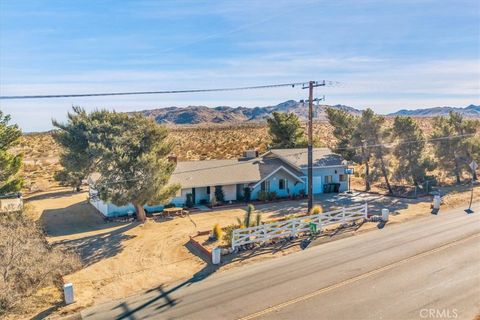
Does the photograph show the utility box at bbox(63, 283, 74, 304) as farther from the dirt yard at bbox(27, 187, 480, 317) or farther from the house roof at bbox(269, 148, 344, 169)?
the house roof at bbox(269, 148, 344, 169)

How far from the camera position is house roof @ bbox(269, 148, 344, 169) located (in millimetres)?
38972

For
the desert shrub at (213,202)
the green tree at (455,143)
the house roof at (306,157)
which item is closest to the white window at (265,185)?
the house roof at (306,157)

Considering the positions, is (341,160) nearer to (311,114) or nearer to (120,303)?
(311,114)

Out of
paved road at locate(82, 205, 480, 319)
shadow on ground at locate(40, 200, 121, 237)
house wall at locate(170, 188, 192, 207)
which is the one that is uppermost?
house wall at locate(170, 188, 192, 207)

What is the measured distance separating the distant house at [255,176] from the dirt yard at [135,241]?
230 cm

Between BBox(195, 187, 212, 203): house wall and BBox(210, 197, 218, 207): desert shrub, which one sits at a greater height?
BBox(195, 187, 212, 203): house wall

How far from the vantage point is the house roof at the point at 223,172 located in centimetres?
3347

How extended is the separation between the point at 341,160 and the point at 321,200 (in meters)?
7.05

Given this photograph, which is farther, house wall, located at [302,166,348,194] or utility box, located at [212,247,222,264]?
house wall, located at [302,166,348,194]

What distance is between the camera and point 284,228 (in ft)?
75.9

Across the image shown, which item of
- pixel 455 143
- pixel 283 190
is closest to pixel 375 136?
pixel 455 143

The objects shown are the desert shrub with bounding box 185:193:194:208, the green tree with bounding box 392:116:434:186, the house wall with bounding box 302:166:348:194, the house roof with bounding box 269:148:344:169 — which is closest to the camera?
the desert shrub with bounding box 185:193:194:208

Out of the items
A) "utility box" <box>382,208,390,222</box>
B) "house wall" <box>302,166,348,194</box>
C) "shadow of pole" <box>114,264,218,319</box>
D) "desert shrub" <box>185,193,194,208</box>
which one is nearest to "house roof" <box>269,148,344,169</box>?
"house wall" <box>302,166,348,194</box>

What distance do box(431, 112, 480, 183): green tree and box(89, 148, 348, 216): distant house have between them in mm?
11680
